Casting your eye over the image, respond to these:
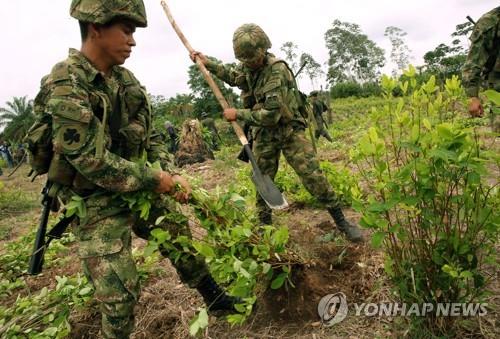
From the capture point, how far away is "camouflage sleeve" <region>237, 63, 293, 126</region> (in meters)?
3.25

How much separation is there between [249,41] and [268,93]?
17.9 inches

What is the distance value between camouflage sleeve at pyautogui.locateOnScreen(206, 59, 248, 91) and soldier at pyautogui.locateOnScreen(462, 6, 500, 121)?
2.32 metres

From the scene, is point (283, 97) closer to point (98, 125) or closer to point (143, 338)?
point (98, 125)

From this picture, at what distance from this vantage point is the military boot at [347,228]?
3.19 metres

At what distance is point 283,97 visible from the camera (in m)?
3.34

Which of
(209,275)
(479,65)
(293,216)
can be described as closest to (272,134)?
(293,216)

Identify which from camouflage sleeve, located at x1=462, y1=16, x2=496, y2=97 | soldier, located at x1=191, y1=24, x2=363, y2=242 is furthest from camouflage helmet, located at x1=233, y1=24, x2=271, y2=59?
camouflage sleeve, located at x1=462, y1=16, x2=496, y2=97

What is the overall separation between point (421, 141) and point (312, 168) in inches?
75.6

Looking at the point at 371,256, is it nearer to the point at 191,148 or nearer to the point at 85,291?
the point at 85,291

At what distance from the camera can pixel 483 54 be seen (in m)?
4.03

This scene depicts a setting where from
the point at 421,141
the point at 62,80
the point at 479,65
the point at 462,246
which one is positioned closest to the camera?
the point at 421,141

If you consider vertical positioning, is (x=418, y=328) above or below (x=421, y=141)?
below

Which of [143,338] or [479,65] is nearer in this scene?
[143,338]

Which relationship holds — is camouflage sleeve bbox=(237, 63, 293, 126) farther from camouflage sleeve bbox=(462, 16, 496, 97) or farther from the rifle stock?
camouflage sleeve bbox=(462, 16, 496, 97)
